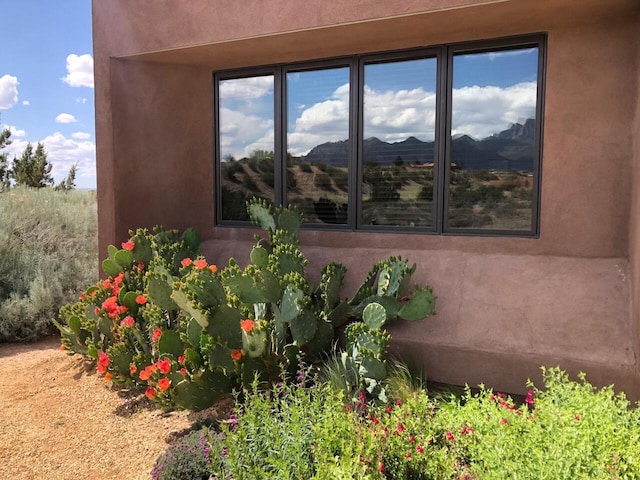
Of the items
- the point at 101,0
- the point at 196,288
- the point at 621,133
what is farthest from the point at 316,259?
the point at 101,0

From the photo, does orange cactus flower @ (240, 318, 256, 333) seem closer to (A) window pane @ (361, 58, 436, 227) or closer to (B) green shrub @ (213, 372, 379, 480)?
(B) green shrub @ (213, 372, 379, 480)

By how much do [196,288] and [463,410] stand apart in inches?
83.6

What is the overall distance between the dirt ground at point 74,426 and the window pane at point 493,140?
11.0ft

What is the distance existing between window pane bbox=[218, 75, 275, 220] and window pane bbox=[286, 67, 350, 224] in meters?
0.32

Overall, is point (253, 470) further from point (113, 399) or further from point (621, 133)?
point (621, 133)

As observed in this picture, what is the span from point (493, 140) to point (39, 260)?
6.31 m

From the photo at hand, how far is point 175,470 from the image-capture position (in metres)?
3.17

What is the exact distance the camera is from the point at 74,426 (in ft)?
14.1

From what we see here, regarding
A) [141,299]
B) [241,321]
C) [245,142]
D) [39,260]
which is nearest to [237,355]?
[241,321]

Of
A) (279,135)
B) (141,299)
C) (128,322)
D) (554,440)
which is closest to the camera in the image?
(554,440)

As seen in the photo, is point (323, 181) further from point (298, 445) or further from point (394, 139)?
point (298, 445)

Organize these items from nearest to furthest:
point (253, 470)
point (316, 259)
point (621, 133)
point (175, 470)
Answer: point (253, 470) < point (175, 470) < point (621, 133) < point (316, 259)

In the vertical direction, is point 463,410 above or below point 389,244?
below

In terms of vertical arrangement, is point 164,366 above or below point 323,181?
below
